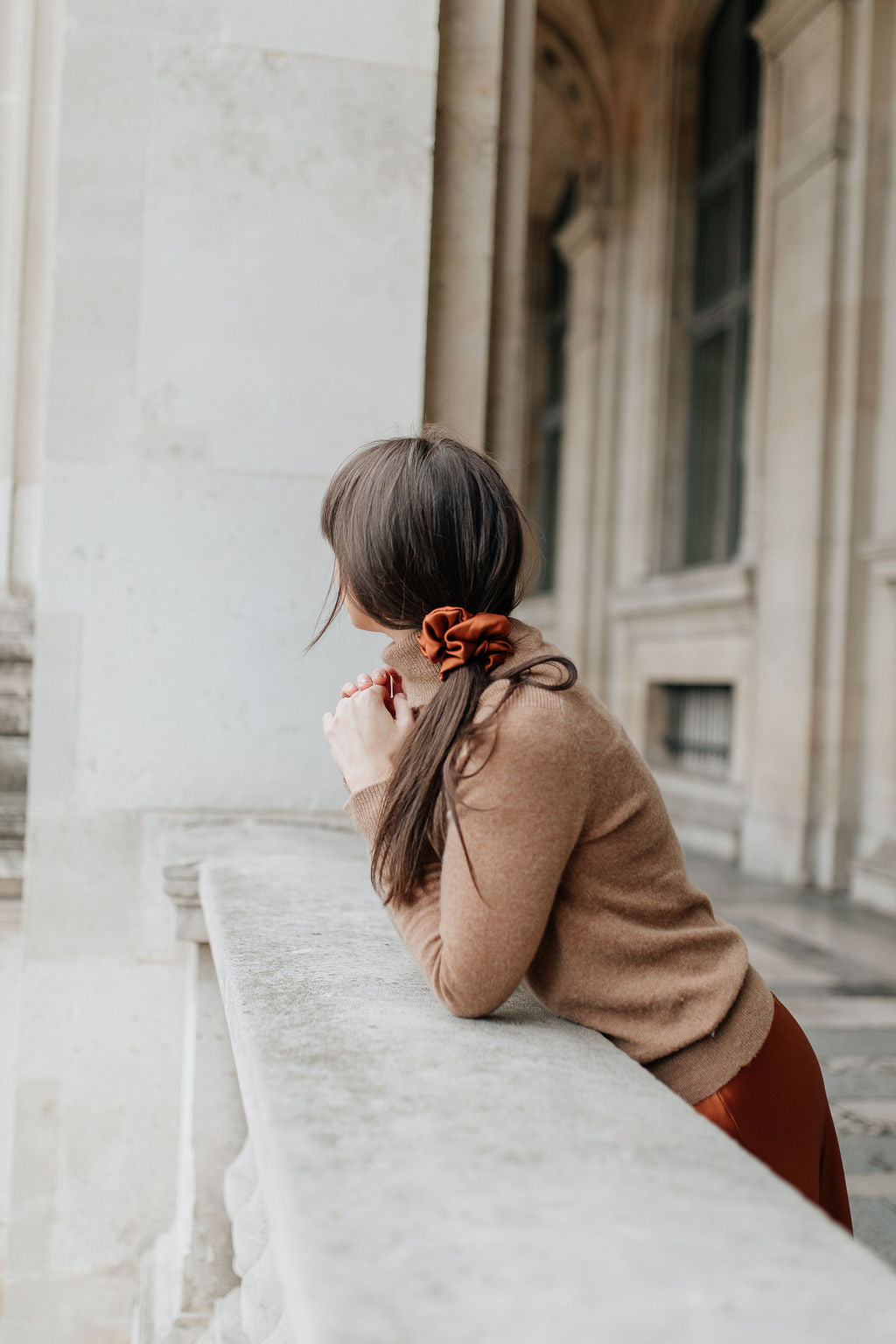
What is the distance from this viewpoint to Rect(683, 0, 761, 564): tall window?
885 centimetres

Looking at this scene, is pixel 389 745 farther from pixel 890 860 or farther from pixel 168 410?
pixel 890 860

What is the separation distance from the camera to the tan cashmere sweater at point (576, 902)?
121cm

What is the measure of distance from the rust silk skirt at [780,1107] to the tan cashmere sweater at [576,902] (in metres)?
0.03

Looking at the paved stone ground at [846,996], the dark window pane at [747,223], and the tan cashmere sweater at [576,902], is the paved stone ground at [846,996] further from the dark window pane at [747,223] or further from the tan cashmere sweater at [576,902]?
the dark window pane at [747,223]

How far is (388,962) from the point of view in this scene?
1569 millimetres

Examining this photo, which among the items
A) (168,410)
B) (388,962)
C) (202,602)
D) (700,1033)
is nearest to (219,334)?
(168,410)

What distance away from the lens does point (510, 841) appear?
3.95 ft

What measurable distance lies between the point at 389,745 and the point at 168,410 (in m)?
1.36

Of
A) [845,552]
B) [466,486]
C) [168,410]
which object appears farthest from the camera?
Result: [845,552]

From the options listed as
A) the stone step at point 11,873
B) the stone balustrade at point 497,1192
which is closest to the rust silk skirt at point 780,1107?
the stone balustrade at point 497,1192

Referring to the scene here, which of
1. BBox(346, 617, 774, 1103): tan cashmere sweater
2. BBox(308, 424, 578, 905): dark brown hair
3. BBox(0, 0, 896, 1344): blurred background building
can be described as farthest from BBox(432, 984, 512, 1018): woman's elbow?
BBox(0, 0, 896, 1344): blurred background building

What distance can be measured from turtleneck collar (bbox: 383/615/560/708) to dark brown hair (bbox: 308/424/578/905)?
3cm

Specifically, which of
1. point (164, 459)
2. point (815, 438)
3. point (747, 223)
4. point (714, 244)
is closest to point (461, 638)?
point (164, 459)

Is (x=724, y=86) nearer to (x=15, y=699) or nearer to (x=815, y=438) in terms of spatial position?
(x=815, y=438)
